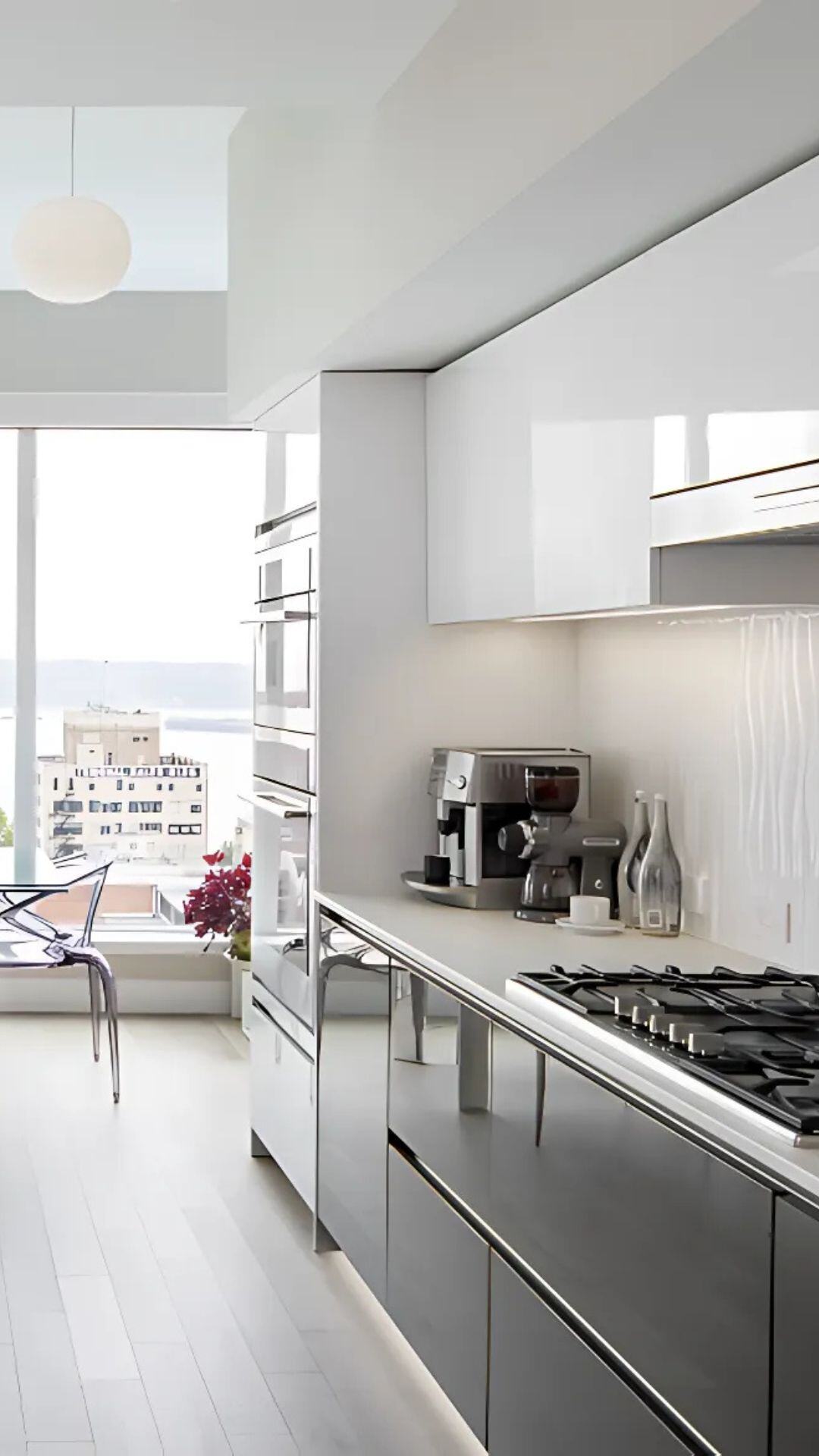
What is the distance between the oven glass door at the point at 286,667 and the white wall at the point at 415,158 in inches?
24.8

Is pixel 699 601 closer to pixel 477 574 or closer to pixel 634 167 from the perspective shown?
pixel 634 167

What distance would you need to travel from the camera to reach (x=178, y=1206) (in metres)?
4.38

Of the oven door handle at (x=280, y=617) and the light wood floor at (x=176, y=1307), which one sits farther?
the oven door handle at (x=280, y=617)

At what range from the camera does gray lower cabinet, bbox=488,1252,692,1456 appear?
7.05 ft

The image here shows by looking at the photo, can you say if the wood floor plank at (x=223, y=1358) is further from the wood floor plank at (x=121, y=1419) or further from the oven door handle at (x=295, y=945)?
the oven door handle at (x=295, y=945)

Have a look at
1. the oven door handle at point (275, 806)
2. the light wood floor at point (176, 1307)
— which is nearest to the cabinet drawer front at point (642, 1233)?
the light wood floor at point (176, 1307)

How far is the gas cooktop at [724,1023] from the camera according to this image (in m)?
1.96

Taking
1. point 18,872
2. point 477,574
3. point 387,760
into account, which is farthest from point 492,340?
point 18,872

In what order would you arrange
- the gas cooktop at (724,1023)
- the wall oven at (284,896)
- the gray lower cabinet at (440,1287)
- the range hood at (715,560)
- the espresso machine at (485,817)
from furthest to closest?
1. the wall oven at (284,896)
2. the espresso machine at (485,817)
3. the gray lower cabinet at (440,1287)
4. the range hood at (715,560)
5. the gas cooktop at (724,1023)

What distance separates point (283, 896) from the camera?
4586 mm

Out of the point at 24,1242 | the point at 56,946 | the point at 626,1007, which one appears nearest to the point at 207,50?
the point at 626,1007

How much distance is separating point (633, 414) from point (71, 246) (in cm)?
187

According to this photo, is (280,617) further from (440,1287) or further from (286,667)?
(440,1287)

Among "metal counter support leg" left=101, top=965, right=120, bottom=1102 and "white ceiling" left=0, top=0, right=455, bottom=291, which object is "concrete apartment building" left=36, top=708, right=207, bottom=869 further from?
"white ceiling" left=0, top=0, right=455, bottom=291
